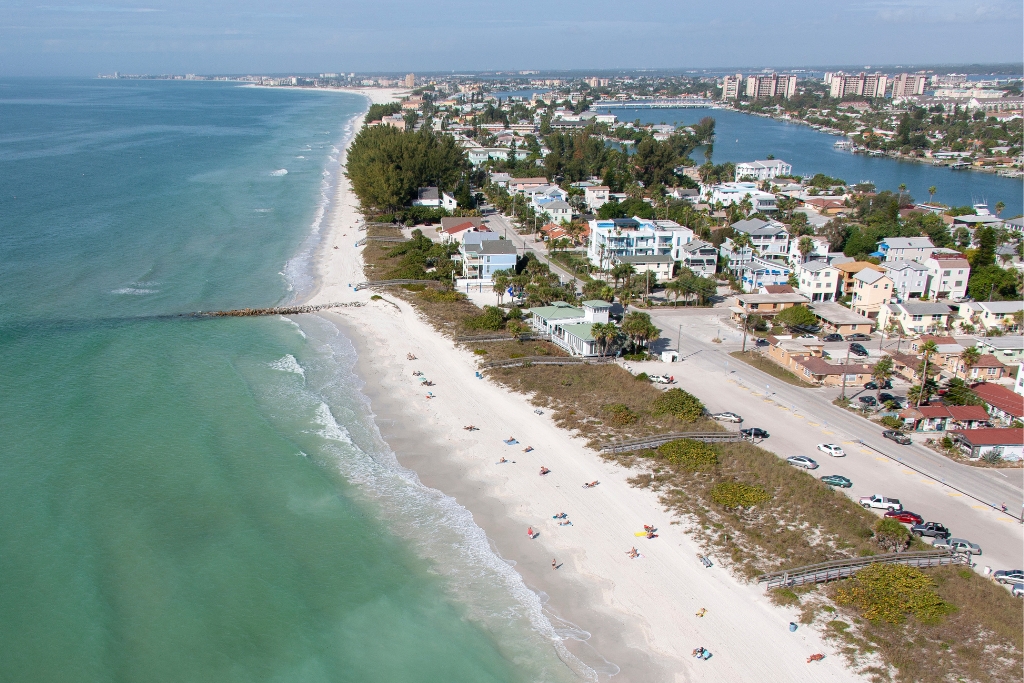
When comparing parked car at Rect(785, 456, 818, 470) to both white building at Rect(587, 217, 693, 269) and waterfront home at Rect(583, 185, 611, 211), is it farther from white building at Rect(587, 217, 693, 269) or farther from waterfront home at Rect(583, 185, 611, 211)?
waterfront home at Rect(583, 185, 611, 211)

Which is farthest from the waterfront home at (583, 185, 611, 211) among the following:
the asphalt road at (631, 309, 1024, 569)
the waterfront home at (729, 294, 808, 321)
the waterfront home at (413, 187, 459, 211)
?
the asphalt road at (631, 309, 1024, 569)

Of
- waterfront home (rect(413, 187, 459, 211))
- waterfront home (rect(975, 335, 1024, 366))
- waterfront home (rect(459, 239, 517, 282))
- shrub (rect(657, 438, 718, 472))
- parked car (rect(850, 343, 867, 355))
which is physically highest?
waterfront home (rect(413, 187, 459, 211))

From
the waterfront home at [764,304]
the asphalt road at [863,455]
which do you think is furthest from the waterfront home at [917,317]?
the asphalt road at [863,455]

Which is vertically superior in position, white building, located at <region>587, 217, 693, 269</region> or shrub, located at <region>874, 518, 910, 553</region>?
white building, located at <region>587, 217, 693, 269</region>

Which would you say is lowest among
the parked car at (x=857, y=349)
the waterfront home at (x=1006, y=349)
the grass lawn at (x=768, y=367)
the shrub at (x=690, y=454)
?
→ the grass lawn at (x=768, y=367)

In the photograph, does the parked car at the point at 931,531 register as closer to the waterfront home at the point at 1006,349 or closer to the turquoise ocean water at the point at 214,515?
the turquoise ocean water at the point at 214,515

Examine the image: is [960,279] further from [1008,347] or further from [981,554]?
[981,554]
